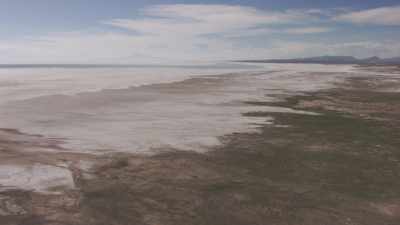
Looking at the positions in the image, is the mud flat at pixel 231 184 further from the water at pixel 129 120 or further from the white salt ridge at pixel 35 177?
the water at pixel 129 120

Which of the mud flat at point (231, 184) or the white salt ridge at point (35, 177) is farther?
the white salt ridge at point (35, 177)

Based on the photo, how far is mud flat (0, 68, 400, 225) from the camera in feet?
28.2

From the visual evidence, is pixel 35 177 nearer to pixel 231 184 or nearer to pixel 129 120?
pixel 231 184

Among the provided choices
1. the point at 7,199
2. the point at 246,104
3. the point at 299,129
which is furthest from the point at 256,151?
the point at 246,104

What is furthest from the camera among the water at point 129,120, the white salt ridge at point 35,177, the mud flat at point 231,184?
the water at point 129,120

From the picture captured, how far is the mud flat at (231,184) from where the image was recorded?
8602 mm

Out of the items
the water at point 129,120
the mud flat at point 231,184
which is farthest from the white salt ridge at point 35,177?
the water at point 129,120

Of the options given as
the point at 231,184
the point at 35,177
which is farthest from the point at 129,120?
the point at 231,184

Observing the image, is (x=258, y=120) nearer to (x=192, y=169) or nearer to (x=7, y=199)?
(x=192, y=169)

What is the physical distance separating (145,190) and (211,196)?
1.59m

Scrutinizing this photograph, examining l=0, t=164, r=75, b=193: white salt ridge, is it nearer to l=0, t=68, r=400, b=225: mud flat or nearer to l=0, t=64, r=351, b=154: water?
l=0, t=68, r=400, b=225: mud flat

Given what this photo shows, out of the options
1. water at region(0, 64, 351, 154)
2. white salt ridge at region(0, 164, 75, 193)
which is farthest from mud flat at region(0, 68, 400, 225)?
water at region(0, 64, 351, 154)

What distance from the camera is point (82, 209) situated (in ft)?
28.8

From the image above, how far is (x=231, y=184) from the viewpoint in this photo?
1070 centimetres
